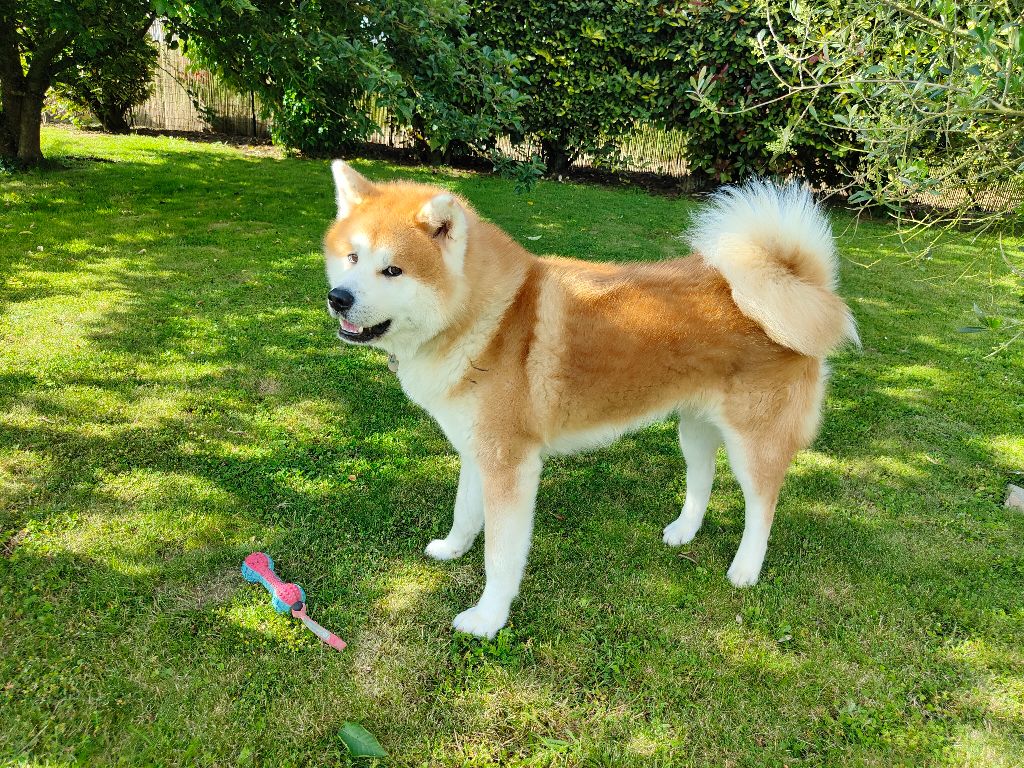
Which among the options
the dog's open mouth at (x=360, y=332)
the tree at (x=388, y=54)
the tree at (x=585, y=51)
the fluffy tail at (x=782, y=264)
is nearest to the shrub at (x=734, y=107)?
the tree at (x=585, y=51)

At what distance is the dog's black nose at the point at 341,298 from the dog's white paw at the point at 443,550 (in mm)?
1418

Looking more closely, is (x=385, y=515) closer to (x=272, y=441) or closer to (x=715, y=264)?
(x=272, y=441)

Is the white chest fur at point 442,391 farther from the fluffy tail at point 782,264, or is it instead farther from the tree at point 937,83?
the tree at point 937,83

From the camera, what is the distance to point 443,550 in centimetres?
314

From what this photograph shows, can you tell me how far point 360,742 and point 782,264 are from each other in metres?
2.71

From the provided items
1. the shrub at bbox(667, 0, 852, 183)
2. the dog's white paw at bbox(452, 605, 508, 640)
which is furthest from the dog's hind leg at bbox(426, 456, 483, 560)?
the shrub at bbox(667, 0, 852, 183)

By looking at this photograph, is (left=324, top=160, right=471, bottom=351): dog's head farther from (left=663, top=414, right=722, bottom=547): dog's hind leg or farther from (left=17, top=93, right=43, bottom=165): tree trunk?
(left=17, top=93, right=43, bottom=165): tree trunk

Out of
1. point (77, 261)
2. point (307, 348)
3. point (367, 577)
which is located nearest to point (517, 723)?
point (367, 577)

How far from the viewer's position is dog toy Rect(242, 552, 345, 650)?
8.45 feet

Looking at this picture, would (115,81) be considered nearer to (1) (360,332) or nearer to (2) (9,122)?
(2) (9,122)

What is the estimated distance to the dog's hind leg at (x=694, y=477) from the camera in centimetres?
330

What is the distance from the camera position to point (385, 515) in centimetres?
339

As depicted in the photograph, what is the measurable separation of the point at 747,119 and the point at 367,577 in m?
10.5

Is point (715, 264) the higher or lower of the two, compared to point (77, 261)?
higher
